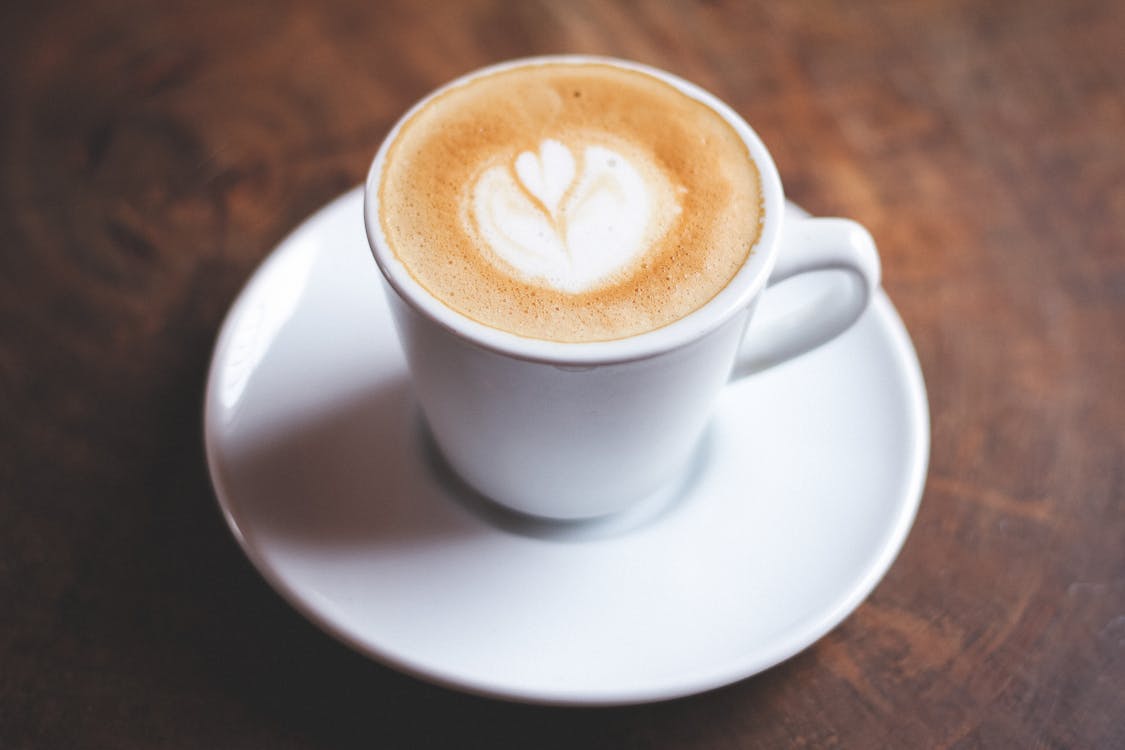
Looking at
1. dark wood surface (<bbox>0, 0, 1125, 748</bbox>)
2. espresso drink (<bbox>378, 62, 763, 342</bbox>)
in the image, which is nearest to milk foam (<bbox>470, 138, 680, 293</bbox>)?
espresso drink (<bbox>378, 62, 763, 342</bbox>)

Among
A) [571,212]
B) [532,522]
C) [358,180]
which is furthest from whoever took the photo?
[358,180]

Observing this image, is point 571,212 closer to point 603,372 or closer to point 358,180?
point 603,372

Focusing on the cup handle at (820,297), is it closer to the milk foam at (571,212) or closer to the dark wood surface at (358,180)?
the milk foam at (571,212)

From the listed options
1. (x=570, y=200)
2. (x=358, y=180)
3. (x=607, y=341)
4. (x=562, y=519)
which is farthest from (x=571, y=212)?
(x=358, y=180)

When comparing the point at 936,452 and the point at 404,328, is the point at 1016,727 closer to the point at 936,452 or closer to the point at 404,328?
the point at 936,452

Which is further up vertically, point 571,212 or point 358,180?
point 571,212

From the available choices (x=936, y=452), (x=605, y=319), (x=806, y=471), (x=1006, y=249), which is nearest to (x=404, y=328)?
(x=605, y=319)
